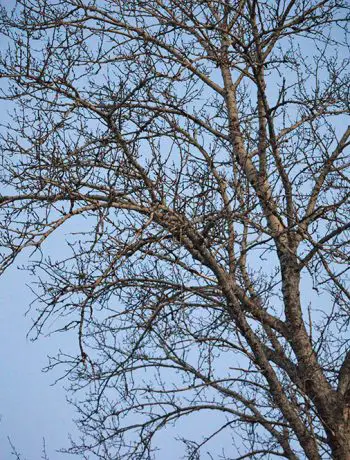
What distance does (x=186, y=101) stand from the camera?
8445 millimetres

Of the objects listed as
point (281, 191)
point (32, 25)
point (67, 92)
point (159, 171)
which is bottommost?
point (159, 171)

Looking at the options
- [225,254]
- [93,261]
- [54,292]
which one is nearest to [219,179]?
[225,254]

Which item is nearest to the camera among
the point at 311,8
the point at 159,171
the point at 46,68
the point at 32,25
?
the point at 159,171

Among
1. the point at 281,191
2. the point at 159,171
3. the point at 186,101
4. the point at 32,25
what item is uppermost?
the point at 32,25

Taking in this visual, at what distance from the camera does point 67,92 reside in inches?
257

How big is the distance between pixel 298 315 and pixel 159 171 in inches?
115

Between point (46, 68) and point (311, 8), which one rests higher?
point (311, 8)

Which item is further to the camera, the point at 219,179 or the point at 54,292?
the point at 219,179

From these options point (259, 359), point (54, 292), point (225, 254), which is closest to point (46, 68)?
point (54, 292)

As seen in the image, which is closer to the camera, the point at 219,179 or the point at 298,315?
the point at 219,179

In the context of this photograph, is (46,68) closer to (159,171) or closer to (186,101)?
(159,171)

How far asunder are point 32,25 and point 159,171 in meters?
3.06

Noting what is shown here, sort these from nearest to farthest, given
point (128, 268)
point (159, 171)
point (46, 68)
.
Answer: point (159, 171) → point (46, 68) → point (128, 268)

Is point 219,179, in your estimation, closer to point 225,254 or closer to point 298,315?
point 225,254
